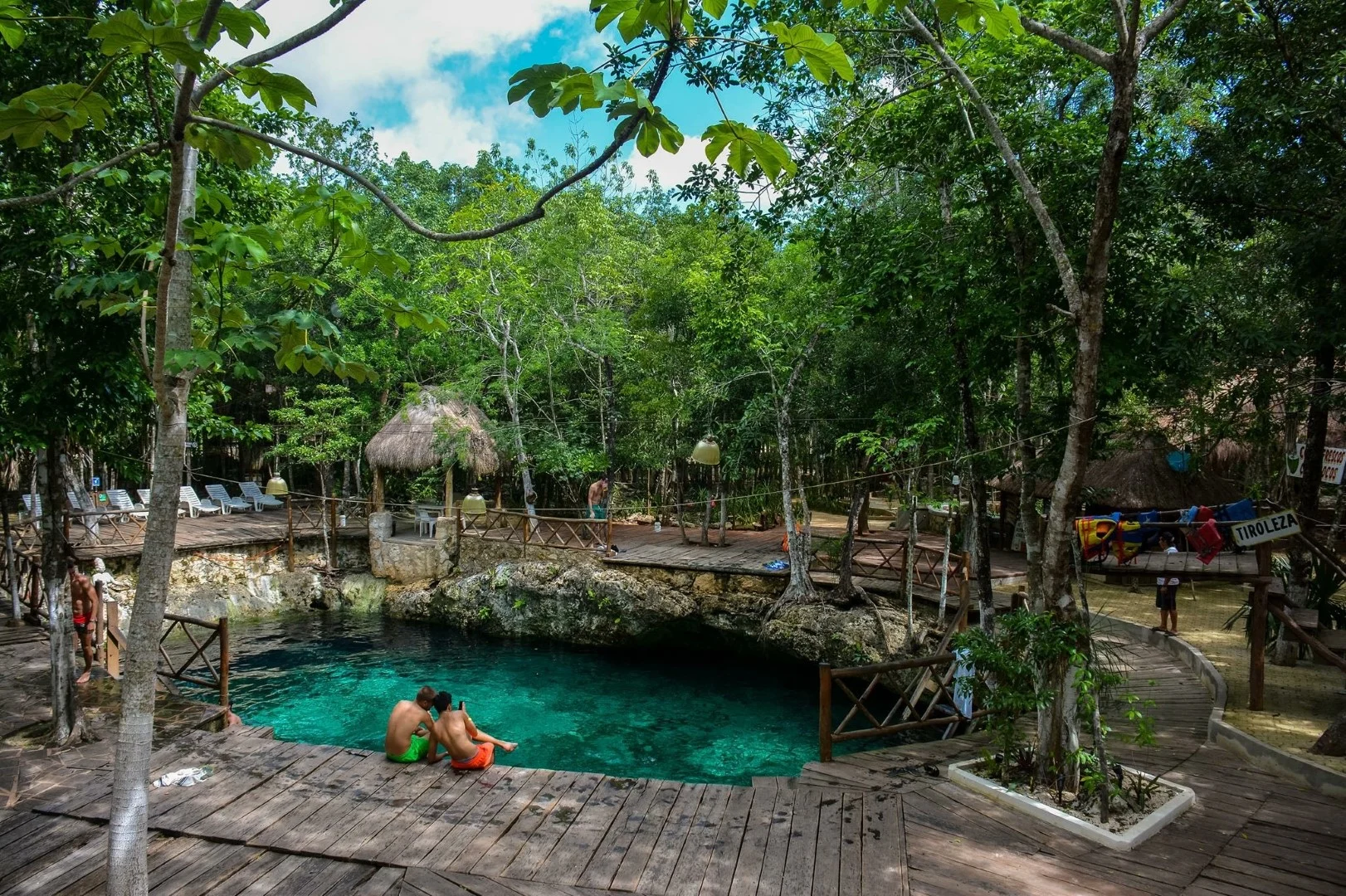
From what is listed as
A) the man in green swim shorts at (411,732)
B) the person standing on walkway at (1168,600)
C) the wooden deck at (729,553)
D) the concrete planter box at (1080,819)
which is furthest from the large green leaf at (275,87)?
the wooden deck at (729,553)

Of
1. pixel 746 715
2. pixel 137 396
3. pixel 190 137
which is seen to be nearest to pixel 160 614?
pixel 190 137

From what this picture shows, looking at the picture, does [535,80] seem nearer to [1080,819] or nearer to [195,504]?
[1080,819]

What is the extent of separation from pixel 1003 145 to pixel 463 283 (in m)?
12.2

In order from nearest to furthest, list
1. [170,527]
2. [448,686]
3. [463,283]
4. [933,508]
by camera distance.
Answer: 1. [170,527]
2. [933,508]
3. [448,686]
4. [463,283]

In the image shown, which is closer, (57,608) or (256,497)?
(57,608)

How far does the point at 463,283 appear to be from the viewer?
15.5m

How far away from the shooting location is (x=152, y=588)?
2.98 m

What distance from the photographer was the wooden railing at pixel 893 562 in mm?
11102

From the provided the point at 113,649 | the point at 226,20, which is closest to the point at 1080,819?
the point at 226,20

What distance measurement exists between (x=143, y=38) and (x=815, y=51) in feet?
6.08

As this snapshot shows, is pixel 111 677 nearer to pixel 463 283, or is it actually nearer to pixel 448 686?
pixel 448 686

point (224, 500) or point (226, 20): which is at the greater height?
point (226, 20)

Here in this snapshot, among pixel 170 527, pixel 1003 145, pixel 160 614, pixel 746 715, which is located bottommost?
pixel 746 715

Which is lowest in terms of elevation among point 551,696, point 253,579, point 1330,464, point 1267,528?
point 551,696
